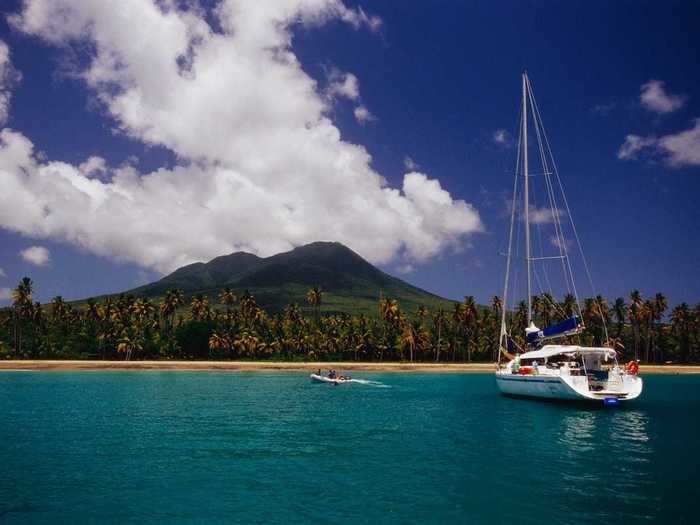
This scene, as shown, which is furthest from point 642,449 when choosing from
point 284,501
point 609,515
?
point 284,501

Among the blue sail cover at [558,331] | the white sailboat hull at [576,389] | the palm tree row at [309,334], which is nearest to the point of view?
the white sailboat hull at [576,389]

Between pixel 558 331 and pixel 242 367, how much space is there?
2840 inches

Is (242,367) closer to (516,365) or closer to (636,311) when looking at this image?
(516,365)

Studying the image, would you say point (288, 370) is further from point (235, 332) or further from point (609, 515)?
point (609, 515)

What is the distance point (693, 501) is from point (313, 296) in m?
126

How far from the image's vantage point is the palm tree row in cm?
11981

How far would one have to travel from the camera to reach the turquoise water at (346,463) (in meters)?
18.1

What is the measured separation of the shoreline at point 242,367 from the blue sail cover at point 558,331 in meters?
56.5

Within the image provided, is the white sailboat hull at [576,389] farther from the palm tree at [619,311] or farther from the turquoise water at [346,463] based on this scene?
the palm tree at [619,311]

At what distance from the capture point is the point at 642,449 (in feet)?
91.5

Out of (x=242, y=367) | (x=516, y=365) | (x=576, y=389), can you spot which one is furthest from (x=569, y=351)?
(x=242, y=367)

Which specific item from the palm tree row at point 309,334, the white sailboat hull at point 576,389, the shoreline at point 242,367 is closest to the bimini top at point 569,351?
the white sailboat hull at point 576,389

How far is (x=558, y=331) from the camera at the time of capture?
47719 mm

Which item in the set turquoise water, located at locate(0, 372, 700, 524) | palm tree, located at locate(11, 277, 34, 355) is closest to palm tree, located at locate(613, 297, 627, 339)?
turquoise water, located at locate(0, 372, 700, 524)
